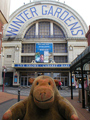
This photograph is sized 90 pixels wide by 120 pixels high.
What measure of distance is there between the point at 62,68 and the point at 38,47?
299 inches

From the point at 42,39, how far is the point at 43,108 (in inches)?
1069

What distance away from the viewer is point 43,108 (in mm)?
2404

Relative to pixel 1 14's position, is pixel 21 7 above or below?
above

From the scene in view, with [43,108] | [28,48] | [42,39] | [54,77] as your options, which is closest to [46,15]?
[42,39]

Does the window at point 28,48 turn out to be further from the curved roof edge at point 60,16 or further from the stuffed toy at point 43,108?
the stuffed toy at point 43,108

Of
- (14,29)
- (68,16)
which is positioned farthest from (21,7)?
(68,16)

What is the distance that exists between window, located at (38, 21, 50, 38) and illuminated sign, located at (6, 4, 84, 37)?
194cm

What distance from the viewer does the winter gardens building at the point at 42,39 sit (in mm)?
27422

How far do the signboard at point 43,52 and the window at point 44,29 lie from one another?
2839mm

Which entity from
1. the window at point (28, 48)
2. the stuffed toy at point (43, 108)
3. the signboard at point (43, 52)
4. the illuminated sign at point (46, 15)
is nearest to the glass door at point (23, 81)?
the signboard at point (43, 52)

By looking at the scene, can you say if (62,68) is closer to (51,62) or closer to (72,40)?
(51,62)

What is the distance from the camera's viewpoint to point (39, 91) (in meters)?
2.43

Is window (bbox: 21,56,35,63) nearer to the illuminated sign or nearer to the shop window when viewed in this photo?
the illuminated sign

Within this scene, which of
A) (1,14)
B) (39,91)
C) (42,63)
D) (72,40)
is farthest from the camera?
(72,40)
